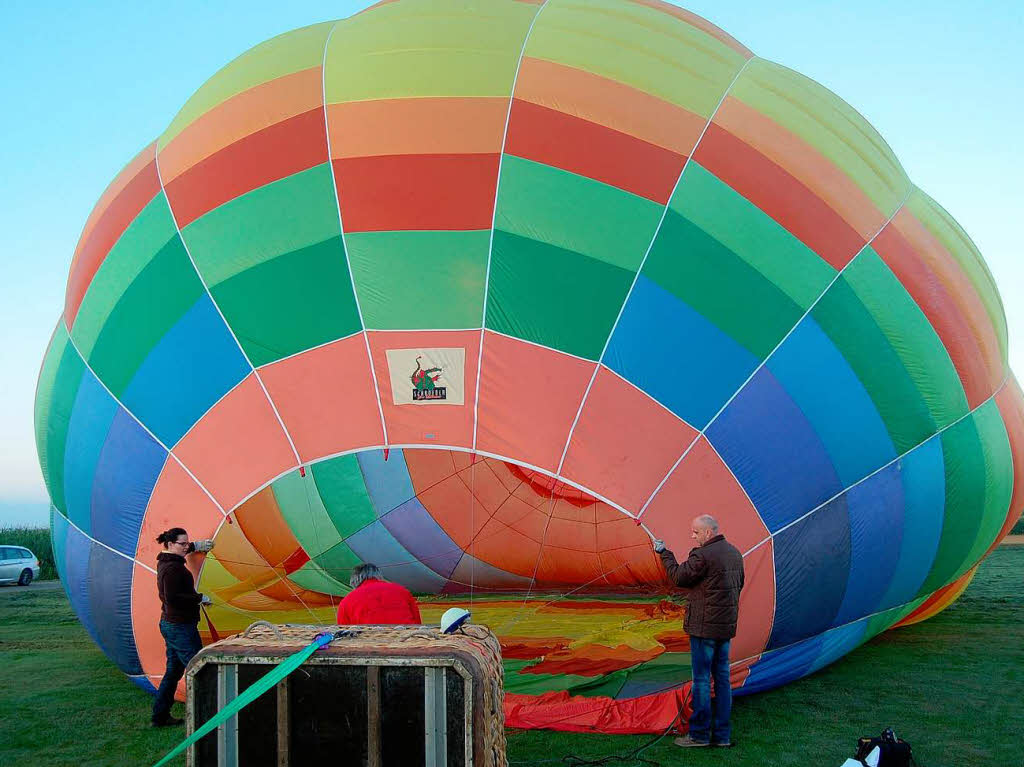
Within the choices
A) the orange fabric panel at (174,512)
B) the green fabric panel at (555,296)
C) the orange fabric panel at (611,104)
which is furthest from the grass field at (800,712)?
the orange fabric panel at (611,104)

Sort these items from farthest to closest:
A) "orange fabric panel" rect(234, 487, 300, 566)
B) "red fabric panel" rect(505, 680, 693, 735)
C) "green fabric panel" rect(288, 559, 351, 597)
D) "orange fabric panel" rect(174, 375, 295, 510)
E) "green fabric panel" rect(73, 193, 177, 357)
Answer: "green fabric panel" rect(288, 559, 351, 597) → "orange fabric panel" rect(234, 487, 300, 566) → "green fabric panel" rect(73, 193, 177, 357) → "orange fabric panel" rect(174, 375, 295, 510) → "red fabric panel" rect(505, 680, 693, 735)

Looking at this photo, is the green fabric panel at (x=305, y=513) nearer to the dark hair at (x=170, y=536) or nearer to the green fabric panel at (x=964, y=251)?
the dark hair at (x=170, y=536)

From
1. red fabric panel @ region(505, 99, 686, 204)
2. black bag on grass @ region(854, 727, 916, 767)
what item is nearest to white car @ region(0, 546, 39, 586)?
red fabric panel @ region(505, 99, 686, 204)

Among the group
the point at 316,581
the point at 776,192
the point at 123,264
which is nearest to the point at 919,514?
the point at 776,192

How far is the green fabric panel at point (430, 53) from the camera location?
17.6 feet

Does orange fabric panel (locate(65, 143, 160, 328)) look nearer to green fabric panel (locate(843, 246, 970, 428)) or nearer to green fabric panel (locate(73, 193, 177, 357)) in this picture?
green fabric panel (locate(73, 193, 177, 357))

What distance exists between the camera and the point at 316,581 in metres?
8.90

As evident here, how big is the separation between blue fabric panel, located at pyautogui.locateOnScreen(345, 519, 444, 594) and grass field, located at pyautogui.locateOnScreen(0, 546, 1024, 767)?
7.83 feet

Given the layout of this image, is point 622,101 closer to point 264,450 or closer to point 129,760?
point 264,450

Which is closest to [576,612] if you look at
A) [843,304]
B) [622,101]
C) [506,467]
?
[506,467]

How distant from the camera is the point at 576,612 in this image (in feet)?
27.1

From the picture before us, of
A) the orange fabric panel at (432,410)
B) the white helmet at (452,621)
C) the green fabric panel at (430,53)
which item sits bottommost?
the white helmet at (452,621)

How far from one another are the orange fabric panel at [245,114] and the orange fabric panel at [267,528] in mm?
3584

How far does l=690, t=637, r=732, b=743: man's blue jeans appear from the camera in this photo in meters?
4.64
